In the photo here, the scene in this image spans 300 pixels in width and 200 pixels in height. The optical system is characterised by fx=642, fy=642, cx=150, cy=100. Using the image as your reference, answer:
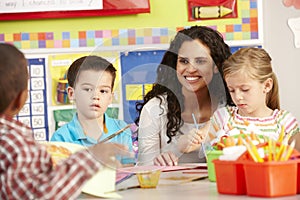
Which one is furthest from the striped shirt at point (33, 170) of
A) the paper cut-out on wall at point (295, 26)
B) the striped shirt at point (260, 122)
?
the paper cut-out on wall at point (295, 26)

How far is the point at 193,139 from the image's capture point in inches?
61.2

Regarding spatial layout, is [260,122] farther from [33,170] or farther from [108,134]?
[33,170]

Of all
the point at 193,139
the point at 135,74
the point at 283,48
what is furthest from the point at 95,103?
the point at 283,48

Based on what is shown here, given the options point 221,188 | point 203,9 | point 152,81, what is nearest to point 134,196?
point 221,188

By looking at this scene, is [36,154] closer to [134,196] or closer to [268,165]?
[134,196]

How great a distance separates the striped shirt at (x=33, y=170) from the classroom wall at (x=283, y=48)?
5.90ft

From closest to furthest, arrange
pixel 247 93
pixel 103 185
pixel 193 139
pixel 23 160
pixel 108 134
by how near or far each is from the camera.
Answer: pixel 23 160, pixel 103 185, pixel 108 134, pixel 193 139, pixel 247 93

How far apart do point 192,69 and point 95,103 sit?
247 mm

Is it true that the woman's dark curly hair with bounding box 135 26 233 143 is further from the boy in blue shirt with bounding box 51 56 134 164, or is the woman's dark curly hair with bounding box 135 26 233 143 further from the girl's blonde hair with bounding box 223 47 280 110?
the boy in blue shirt with bounding box 51 56 134 164

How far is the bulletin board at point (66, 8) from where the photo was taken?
2.70 meters

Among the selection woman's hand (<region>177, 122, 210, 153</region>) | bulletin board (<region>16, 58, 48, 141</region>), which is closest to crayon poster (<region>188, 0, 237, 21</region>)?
bulletin board (<region>16, 58, 48, 141</region>)

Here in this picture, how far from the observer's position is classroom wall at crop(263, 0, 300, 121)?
8.83ft

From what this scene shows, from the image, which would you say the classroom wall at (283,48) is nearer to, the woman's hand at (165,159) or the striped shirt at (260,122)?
the striped shirt at (260,122)

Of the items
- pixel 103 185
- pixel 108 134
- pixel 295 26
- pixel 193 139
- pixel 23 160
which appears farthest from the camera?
pixel 295 26
